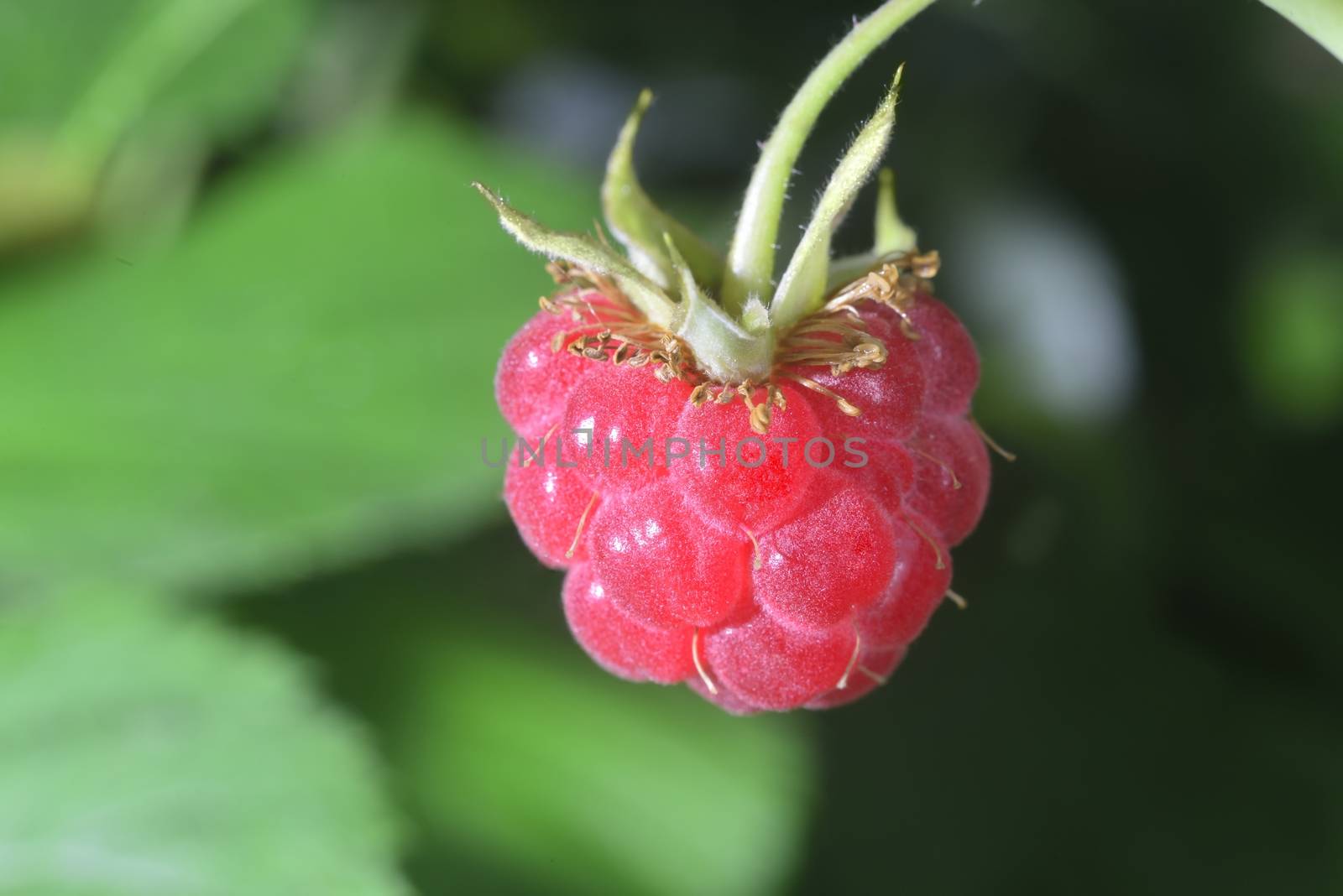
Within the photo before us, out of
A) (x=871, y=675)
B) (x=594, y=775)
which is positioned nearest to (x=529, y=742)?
(x=594, y=775)

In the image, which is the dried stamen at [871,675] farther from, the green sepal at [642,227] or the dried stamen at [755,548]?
the green sepal at [642,227]

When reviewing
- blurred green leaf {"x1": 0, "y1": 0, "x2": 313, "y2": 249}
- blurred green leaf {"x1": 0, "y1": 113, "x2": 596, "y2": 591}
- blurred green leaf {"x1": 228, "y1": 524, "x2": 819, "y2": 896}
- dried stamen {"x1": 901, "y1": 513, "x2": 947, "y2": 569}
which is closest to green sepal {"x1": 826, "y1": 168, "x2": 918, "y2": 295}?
dried stamen {"x1": 901, "y1": 513, "x2": 947, "y2": 569}

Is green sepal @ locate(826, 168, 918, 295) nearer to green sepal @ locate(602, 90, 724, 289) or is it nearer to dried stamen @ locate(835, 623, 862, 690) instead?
green sepal @ locate(602, 90, 724, 289)

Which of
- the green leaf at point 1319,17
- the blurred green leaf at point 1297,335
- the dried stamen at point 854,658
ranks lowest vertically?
the dried stamen at point 854,658

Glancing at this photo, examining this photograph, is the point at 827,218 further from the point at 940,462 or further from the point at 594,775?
the point at 594,775

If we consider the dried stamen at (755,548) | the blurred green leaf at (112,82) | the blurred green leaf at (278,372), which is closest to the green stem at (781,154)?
the dried stamen at (755,548)

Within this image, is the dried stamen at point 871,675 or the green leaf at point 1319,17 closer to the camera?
the green leaf at point 1319,17

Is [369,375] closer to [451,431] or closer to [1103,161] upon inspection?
[451,431]
